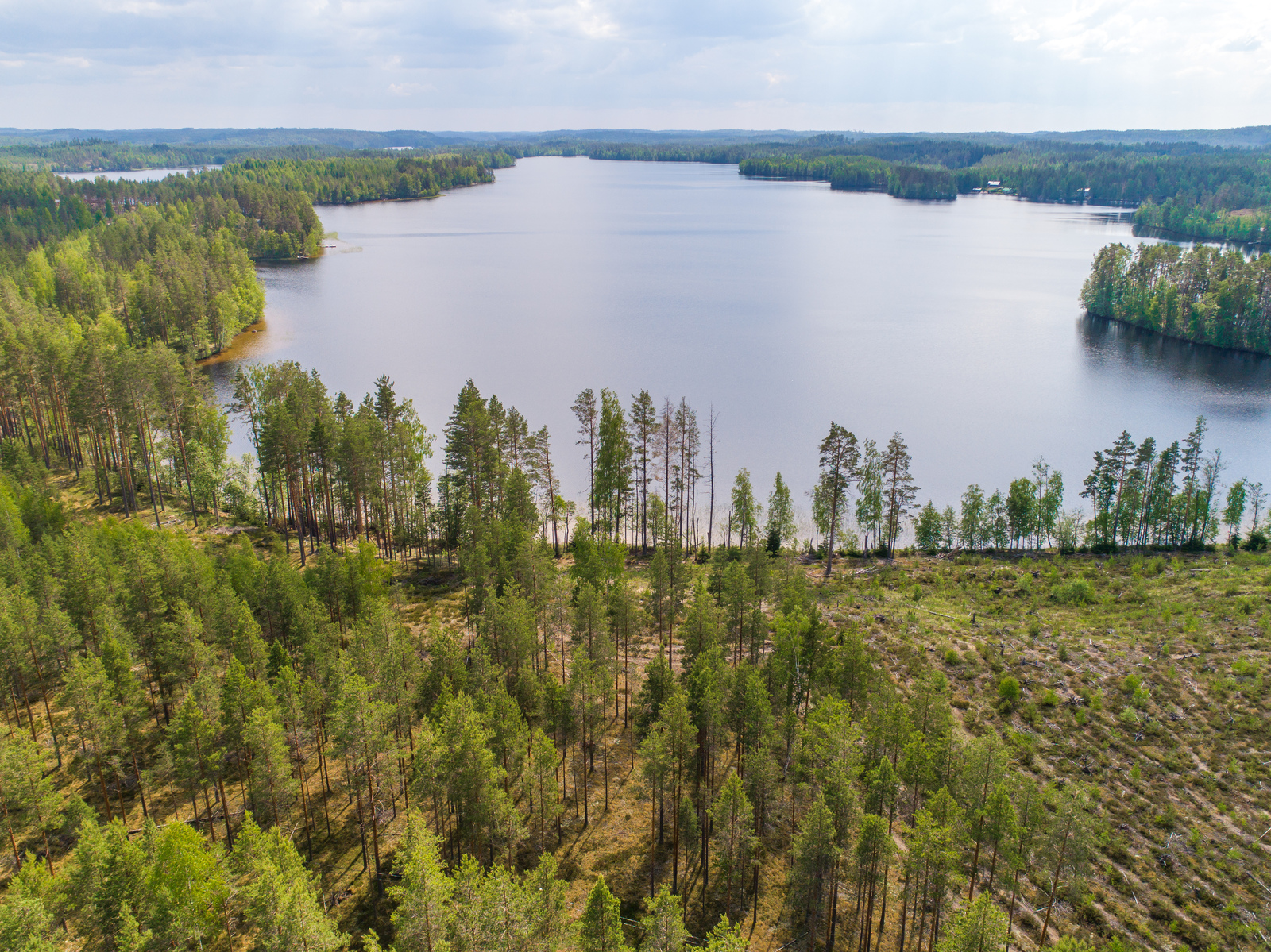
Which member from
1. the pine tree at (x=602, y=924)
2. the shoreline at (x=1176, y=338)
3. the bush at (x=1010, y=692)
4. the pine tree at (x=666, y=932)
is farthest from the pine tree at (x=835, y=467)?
the shoreline at (x=1176, y=338)

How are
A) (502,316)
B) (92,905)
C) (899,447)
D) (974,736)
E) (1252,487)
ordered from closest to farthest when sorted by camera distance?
(92,905) → (974,736) → (899,447) → (1252,487) → (502,316)

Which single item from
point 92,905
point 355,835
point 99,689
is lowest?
point 355,835

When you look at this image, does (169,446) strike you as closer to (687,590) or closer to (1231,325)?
(687,590)

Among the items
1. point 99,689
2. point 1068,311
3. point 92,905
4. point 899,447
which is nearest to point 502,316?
point 899,447

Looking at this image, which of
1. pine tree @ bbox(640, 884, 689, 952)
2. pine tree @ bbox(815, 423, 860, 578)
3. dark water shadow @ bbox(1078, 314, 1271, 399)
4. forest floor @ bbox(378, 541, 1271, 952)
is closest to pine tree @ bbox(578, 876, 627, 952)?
pine tree @ bbox(640, 884, 689, 952)

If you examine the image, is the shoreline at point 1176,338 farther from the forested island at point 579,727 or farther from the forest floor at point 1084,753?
the forest floor at point 1084,753

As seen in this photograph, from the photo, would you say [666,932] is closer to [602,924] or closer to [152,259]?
[602,924]
